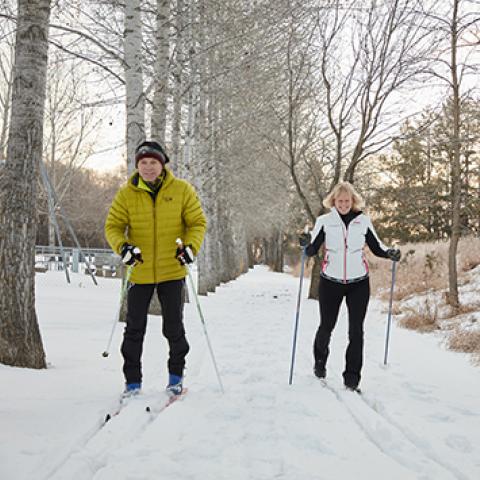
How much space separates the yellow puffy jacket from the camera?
395cm

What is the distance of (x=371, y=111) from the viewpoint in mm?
12391

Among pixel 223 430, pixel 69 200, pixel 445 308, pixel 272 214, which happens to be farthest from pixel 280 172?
pixel 69 200

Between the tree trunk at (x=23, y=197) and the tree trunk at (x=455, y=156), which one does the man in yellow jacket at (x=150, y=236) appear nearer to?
the tree trunk at (x=23, y=197)

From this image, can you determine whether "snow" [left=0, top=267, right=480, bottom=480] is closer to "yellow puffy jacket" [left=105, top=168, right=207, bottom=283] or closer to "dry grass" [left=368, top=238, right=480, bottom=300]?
"yellow puffy jacket" [left=105, top=168, right=207, bottom=283]

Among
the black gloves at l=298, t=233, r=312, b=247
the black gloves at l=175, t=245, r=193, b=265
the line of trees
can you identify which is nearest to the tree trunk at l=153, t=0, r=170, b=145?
the line of trees

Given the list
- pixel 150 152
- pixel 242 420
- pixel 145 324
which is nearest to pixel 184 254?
pixel 145 324

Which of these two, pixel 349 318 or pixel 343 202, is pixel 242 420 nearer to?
pixel 349 318

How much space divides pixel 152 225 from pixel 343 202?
193 cm

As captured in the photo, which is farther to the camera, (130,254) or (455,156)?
(455,156)

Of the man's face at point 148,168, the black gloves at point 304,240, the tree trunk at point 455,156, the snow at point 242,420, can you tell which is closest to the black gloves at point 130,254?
the man's face at point 148,168

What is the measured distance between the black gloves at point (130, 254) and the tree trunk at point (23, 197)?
1.25 metres

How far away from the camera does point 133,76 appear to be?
816 centimetres

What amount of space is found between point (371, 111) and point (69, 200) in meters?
35.8

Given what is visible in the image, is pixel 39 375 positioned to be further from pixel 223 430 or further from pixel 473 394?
pixel 473 394
